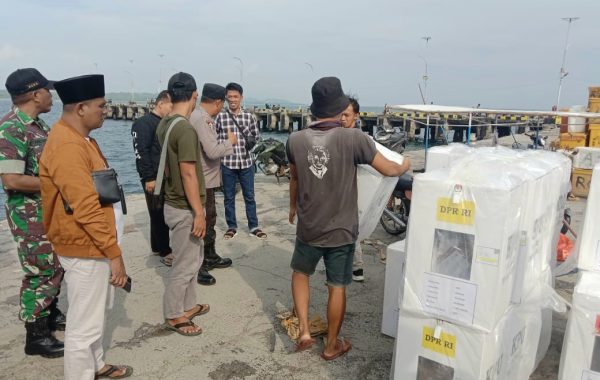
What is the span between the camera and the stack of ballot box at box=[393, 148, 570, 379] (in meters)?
1.97

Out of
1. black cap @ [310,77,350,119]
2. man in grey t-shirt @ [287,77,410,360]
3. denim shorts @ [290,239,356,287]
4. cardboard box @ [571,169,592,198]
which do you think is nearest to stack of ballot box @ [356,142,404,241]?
man in grey t-shirt @ [287,77,410,360]

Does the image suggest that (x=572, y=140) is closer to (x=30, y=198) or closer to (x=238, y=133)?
(x=238, y=133)

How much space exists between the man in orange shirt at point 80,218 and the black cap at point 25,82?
71 centimetres

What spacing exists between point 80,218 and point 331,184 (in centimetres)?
148

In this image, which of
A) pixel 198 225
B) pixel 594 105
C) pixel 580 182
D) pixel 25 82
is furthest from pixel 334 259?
pixel 594 105

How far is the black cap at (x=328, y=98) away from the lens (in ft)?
9.35

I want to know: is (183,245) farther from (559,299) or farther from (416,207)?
(559,299)

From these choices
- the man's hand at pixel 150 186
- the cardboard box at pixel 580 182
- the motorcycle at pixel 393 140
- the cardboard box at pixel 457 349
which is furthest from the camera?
the cardboard box at pixel 580 182

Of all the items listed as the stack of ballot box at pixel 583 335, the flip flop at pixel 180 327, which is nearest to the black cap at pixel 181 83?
the flip flop at pixel 180 327

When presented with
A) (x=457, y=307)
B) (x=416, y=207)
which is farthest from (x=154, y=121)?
(x=457, y=307)

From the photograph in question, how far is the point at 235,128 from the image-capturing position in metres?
5.62

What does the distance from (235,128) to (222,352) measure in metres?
3.19

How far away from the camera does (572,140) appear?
920 centimetres

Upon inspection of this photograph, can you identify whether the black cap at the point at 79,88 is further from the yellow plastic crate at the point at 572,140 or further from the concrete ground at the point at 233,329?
the yellow plastic crate at the point at 572,140
